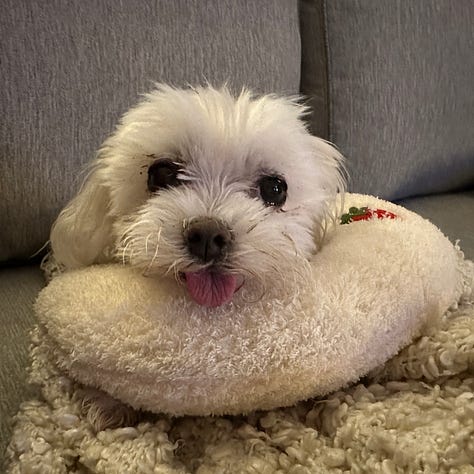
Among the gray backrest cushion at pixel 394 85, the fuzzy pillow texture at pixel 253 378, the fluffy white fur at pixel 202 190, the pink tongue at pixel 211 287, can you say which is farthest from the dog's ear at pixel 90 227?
the gray backrest cushion at pixel 394 85

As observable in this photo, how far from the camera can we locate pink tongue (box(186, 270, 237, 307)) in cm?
70

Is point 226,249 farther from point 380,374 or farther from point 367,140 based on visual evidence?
point 367,140

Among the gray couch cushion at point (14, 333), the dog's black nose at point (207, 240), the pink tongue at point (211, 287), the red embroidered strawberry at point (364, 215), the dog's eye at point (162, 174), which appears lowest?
the gray couch cushion at point (14, 333)

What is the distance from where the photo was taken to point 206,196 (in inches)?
31.4

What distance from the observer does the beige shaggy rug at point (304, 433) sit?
0.60 metres

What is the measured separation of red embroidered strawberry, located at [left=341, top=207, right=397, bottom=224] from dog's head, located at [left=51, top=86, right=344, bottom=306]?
5 cm

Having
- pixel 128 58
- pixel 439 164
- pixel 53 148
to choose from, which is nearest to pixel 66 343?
pixel 53 148

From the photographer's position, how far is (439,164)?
1.62m

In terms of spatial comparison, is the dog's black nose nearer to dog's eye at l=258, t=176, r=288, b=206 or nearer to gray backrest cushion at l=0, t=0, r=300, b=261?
dog's eye at l=258, t=176, r=288, b=206

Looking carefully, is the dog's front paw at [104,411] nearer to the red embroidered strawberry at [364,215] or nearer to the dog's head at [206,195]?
the dog's head at [206,195]

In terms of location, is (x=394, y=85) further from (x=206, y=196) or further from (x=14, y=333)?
(x=14, y=333)

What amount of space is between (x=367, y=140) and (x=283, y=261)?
0.81 meters

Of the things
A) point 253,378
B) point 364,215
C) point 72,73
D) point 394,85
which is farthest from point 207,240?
point 394,85

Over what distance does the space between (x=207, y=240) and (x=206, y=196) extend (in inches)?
4.5
